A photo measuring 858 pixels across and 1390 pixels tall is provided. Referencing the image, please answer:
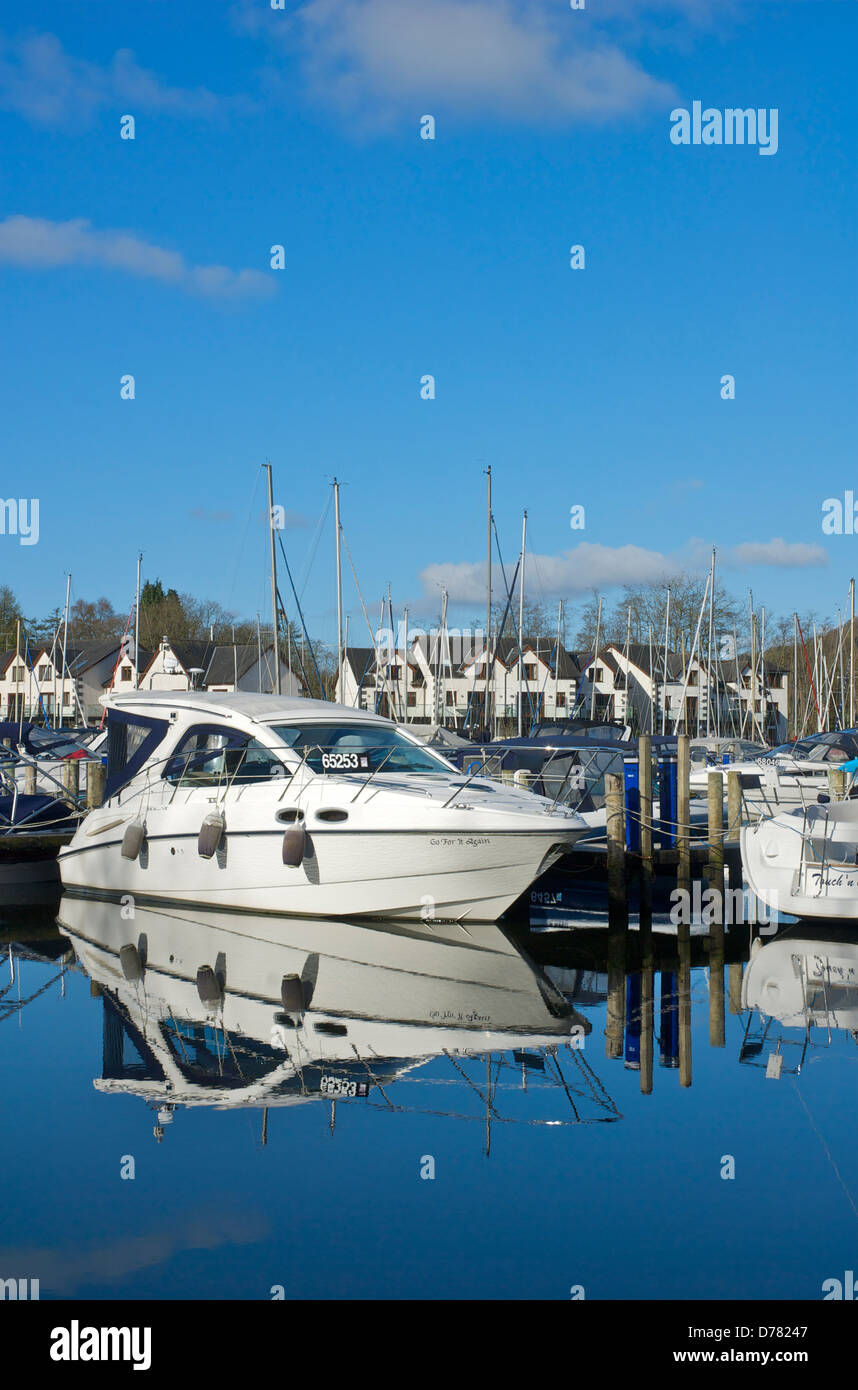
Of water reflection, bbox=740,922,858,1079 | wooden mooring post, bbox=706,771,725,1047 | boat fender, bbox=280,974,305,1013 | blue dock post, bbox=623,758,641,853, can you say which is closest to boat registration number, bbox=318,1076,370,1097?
boat fender, bbox=280,974,305,1013

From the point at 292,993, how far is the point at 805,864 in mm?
6477

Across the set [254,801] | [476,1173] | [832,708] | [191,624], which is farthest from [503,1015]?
[191,624]

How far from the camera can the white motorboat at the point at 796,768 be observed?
27.1m

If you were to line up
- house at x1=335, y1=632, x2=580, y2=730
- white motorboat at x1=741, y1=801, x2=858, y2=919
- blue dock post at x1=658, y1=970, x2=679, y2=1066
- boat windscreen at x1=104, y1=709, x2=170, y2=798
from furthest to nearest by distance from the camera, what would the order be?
1. house at x1=335, y1=632, x2=580, y2=730
2. boat windscreen at x1=104, y1=709, x2=170, y2=798
3. white motorboat at x1=741, y1=801, x2=858, y2=919
4. blue dock post at x1=658, y1=970, x2=679, y2=1066

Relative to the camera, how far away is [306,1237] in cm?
613

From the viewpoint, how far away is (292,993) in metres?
11.0

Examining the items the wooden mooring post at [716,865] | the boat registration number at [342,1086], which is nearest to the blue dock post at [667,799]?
the wooden mooring post at [716,865]

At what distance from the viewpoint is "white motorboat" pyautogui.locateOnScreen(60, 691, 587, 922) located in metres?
13.6

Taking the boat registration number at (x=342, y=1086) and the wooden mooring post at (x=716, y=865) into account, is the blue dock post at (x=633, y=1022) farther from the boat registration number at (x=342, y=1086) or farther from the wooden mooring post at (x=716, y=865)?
the wooden mooring post at (x=716, y=865)

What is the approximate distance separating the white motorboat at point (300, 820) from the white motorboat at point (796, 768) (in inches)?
395

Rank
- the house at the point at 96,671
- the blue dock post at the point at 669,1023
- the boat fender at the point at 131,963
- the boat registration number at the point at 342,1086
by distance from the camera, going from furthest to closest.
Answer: the house at the point at 96,671, the boat fender at the point at 131,963, the blue dock post at the point at 669,1023, the boat registration number at the point at 342,1086

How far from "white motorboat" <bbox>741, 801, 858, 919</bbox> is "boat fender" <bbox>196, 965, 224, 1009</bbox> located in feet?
21.6

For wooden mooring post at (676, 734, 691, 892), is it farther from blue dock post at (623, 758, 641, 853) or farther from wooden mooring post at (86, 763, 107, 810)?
wooden mooring post at (86, 763, 107, 810)

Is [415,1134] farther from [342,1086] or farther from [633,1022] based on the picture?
[633,1022]
